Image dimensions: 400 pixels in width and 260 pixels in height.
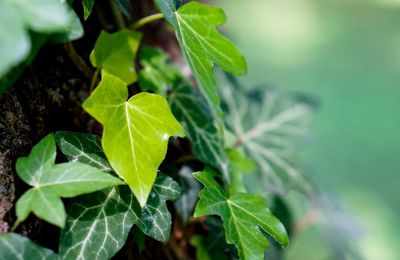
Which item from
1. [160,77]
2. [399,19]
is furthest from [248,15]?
[160,77]

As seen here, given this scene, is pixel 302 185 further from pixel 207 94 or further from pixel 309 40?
pixel 309 40

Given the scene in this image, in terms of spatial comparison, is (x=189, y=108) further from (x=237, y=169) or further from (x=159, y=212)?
(x=159, y=212)

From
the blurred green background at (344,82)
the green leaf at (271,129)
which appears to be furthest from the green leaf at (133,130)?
the blurred green background at (344,82)

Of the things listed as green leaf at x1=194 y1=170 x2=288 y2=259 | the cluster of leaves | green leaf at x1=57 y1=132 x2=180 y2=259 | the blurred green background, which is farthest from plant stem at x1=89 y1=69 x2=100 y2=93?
the blurred green background

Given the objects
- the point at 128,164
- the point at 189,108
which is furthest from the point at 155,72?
the point at 128,164

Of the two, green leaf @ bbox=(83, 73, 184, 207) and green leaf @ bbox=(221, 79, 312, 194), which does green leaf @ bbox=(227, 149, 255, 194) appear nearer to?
green leaf @ bbox=(221, 79, 312, 194)

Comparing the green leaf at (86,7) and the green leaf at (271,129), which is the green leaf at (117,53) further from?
the green leaf at (271,129)
